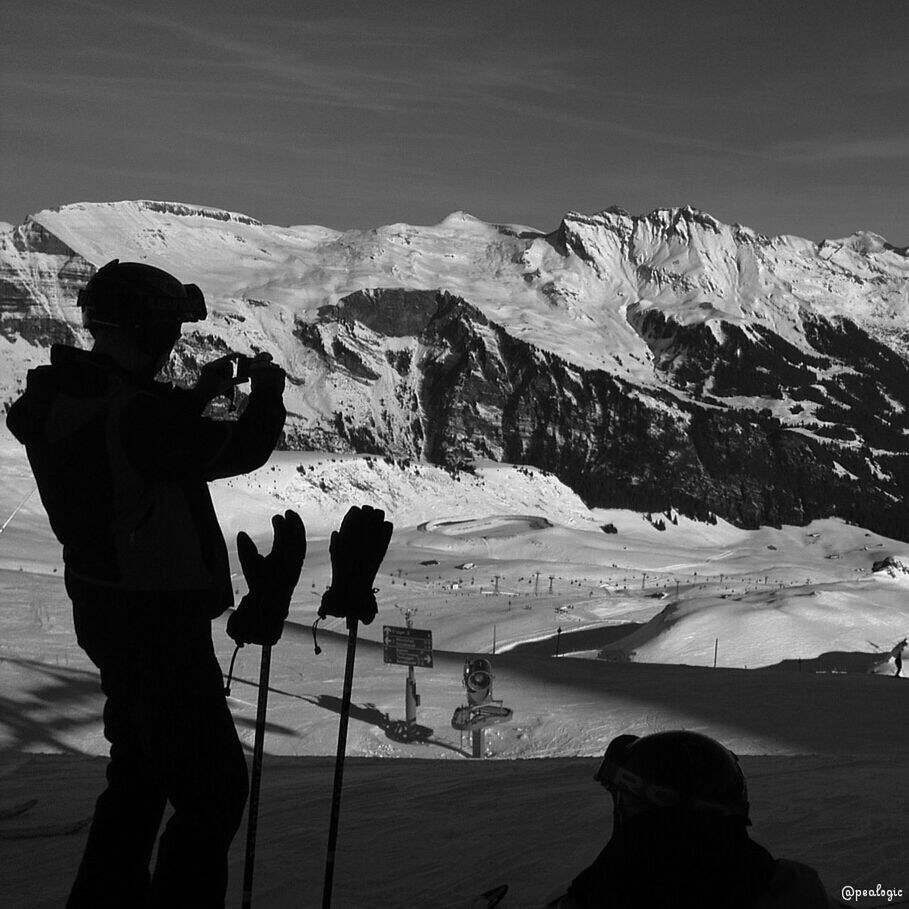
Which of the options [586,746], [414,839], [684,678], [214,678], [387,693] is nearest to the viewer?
[214,678]

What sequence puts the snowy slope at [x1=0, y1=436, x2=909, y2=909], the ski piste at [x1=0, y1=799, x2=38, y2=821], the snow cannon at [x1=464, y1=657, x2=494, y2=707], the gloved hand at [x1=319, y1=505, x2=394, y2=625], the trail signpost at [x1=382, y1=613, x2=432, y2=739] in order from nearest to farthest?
the gloved hand at [x1=319, y1=505, x2=394, y2=625] → the snowy slope at [x1=0, y1=436, x2=909, y2=909] → the ski piste at [x1=0, y1=799, x2=38, y2=821] → the snow cannon at [x1=464, y1=657, x2=494, y2=707] → the trail signpost at [x1=382, y1=613, x2=432, y2=739]

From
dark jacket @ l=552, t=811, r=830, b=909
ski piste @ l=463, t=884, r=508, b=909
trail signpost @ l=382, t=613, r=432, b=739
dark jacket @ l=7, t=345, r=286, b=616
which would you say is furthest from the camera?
trail signpost @ l=382, t=613, r=432, b=739

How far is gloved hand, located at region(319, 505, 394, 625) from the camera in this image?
4.18m

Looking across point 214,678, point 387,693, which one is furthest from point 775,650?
point 214,678

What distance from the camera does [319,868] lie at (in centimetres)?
533

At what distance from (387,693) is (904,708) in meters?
6.74

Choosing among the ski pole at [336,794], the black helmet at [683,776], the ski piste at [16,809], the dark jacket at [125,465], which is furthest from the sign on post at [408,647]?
the black helmet at [683,776]

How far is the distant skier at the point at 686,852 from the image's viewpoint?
273 cm

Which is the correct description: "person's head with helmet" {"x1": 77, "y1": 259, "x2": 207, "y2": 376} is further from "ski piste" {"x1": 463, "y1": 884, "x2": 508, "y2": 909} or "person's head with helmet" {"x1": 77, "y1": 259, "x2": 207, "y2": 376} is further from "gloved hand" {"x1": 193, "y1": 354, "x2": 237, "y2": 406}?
"ski piste" {"x1": 463, "y1": 884, "x2": 508, "y2": 909}

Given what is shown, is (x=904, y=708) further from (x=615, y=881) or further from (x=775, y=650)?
(x=775, y=650)

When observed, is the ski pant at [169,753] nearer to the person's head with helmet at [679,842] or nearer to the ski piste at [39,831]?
the person's head with helmet at [679,842]

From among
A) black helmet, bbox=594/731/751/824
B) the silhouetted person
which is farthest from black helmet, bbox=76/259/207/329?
black helmet, bbox=594/731/751/824

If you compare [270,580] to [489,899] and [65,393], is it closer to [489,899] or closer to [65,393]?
[65,393]

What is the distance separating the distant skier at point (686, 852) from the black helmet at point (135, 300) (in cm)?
207
